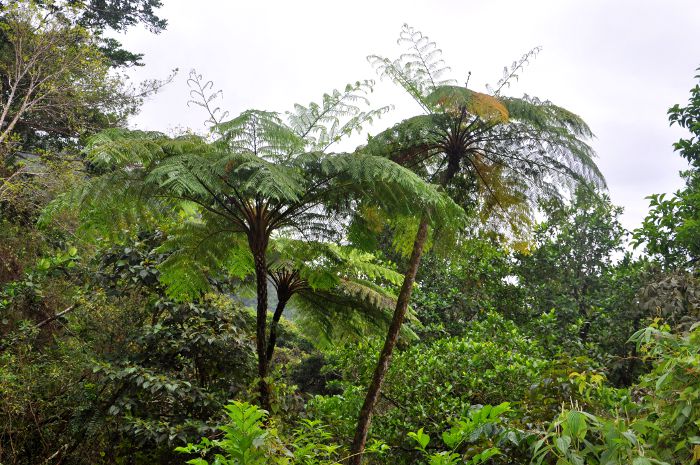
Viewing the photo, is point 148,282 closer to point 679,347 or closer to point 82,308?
point 82,308

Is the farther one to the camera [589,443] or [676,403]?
[676,403]

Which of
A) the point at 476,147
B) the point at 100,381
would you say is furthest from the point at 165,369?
the point at 476,147

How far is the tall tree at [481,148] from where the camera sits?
5.53m

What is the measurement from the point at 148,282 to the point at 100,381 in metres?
1.03

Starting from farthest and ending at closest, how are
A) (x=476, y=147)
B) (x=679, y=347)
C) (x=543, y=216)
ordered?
(x=543, y=216), (x=476, y=147), (x=679, y=347)

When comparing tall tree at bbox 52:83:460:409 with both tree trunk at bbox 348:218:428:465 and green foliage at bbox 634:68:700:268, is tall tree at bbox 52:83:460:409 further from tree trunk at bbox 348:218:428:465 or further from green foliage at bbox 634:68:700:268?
green foliage at bbox 634:68:700:268

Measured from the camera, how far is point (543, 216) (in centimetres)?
638

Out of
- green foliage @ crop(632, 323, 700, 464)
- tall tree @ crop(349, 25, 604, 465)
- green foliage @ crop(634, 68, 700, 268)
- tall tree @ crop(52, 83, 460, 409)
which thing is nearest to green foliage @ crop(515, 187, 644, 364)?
green foliage @ crop(634, 68, 700, 268)

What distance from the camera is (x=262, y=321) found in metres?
5.36

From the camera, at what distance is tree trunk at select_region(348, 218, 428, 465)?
5.23 metres

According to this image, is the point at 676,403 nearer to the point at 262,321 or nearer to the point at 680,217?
the point at 262,321

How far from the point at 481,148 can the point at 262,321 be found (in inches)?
98.4

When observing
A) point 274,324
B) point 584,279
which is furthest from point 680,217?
point 274,324

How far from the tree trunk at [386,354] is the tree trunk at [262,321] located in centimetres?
82
